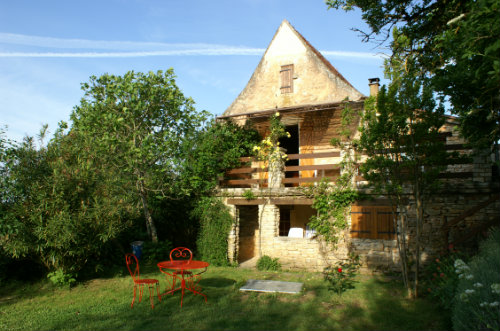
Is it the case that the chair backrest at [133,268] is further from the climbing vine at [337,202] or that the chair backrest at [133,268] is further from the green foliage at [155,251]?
the climbing vine at [337,202]

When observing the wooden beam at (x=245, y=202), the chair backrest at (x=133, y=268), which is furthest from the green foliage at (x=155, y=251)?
the wooden beam at (x=245, y=202)

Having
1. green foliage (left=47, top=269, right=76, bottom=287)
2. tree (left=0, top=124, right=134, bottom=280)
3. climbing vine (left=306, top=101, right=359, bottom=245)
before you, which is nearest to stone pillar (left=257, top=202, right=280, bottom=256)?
climbing vine (left=306, top=101, right=359, bottom=245)

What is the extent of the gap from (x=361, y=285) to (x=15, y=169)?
27.6 ft

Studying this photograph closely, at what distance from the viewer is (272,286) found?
7.96 m

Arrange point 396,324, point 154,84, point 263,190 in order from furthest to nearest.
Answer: point 154,84
point 263,190
point 396,324

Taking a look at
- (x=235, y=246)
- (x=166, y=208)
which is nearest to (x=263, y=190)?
(x=235, y=246)

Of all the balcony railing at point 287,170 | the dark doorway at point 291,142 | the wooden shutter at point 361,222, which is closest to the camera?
the wooden shutter at point 361,222

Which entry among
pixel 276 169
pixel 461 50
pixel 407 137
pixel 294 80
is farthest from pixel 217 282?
pixel 294 80

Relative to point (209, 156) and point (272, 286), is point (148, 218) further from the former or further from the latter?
point (272, 286)

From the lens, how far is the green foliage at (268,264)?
10.4 meters

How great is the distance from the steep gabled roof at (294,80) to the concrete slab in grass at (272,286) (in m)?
6.53

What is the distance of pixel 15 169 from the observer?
7672 millimetres

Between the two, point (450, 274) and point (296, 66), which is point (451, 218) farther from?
point (296, 66)

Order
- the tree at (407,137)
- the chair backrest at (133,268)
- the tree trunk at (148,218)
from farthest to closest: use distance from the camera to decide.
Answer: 1. the tree trunk at (148,218)
2. the chair backrest at (133,268)
3. the tree at (407,137)
